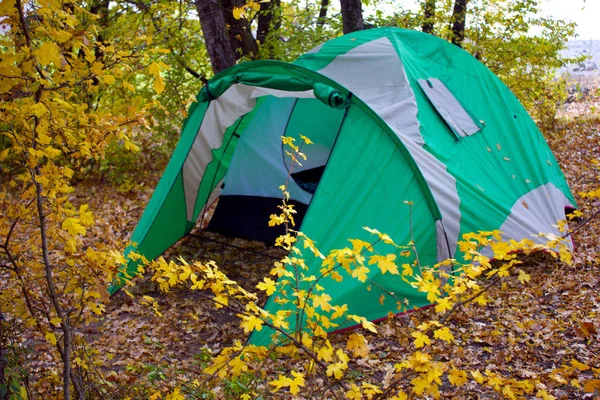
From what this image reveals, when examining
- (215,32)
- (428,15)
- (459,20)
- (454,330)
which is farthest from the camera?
(428,15)

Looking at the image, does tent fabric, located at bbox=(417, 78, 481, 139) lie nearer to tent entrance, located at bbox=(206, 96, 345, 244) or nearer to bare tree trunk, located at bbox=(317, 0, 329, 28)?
tent entrance, located at bbox=(206, 96, 345, 244)

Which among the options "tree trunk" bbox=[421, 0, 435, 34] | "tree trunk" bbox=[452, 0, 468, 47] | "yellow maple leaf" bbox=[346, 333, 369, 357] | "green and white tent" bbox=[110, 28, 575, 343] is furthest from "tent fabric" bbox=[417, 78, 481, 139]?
"tree trunk" bbox=[452, 0, 468, 47]

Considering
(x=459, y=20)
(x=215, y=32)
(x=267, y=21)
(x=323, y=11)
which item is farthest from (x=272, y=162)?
(x=323, y=11)

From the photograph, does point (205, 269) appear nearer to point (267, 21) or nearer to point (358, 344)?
point (358, 344)

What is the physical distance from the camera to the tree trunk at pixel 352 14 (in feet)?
20.7

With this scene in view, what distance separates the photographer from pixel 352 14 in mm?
6359

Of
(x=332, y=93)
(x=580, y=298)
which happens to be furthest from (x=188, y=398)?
(x=580, y=298)

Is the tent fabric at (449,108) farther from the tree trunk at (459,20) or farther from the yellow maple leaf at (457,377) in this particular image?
the tree trunk at (459,20)

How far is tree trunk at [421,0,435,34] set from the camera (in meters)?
8.36

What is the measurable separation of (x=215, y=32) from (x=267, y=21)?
5.13 feet

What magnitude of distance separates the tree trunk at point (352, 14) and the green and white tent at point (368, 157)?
1283 mm

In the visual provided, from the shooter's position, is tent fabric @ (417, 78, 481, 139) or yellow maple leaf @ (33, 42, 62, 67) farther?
tent fabric @ (417, 78, 481, 139)

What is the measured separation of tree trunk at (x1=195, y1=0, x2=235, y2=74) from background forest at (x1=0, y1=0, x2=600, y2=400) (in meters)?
0.02

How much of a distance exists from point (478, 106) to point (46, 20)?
12.9 ft
